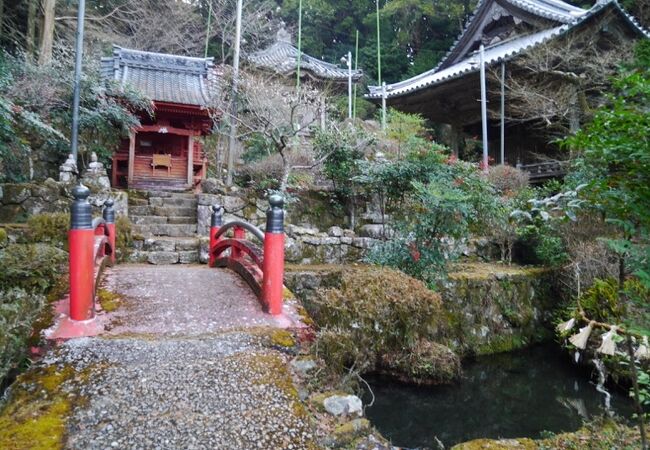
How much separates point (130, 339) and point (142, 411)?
2.63 ft

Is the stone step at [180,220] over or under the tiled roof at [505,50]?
under

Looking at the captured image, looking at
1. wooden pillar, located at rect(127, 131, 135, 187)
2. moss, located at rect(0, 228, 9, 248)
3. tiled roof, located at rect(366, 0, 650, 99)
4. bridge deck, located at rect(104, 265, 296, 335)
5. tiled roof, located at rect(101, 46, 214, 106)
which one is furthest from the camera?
tiled roof, located at rect(101, 46, 214, 106)

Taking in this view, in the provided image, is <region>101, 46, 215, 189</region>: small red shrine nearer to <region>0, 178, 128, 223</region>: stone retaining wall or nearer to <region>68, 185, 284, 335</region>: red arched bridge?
<region>0, 178, 128, 223</region>: stone retaining wall

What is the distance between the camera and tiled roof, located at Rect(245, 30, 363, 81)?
17.7 meters

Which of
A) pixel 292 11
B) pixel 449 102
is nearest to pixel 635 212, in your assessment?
pixel 449 102

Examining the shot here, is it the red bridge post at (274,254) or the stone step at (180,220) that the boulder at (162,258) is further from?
the red bridge post at (274,254)

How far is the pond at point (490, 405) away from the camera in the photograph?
444 centimetres

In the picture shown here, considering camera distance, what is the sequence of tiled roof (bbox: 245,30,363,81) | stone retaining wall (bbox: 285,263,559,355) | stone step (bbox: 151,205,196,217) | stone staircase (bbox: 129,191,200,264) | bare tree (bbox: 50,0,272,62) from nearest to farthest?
1. stone retaining wall (bbox: 285,263,559,355)
2. stone staircase (bbox: 129,191,200,264)
3. stone step (bbox: 151,205,196,217)
4. bare tree (bbox: 50,0,272,62)
5. tiled roof (bbox: 245,30,363,81)

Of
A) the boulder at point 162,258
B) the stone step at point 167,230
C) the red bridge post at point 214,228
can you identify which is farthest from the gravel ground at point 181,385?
the stone step at point 167,230

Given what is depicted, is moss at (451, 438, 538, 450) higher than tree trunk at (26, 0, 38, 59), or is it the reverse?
tree trunk at (26, 0, 38, 59)

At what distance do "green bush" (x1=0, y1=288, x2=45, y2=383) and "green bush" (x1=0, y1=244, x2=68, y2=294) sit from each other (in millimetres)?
141

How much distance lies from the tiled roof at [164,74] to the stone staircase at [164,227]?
9.43 feet

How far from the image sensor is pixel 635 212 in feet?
6.11

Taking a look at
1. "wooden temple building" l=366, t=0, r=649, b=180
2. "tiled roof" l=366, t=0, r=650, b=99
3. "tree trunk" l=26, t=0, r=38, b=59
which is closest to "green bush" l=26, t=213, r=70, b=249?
"tree trunk" l=26, t=0, r=38, b=59
